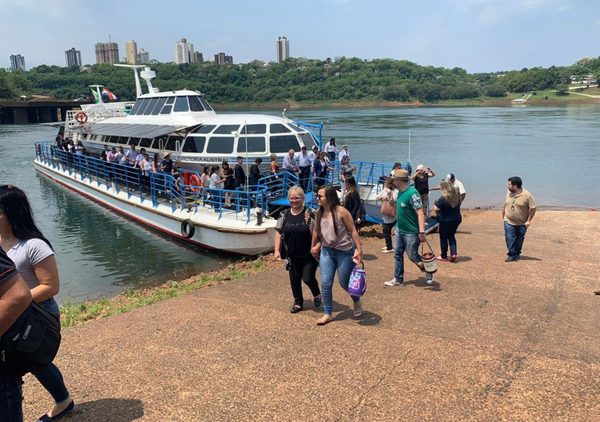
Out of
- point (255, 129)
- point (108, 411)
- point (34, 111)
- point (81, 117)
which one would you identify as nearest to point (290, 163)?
point (255, 129)

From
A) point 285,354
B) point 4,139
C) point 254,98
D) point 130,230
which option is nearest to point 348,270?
point 285,354

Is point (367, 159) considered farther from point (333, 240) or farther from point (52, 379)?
point (52, 379)

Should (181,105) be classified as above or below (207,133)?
above

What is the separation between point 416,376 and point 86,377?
328cm

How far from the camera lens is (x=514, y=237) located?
343 inches

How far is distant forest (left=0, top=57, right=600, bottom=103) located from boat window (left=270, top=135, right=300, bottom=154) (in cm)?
9840

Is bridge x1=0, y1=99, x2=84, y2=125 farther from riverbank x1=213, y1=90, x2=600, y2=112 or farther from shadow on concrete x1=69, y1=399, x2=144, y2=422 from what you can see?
shadow on concrete x1=69, y1=399, x2=144, y2=422

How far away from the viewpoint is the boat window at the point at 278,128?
573 inches

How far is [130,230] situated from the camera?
Answer: 1603cm

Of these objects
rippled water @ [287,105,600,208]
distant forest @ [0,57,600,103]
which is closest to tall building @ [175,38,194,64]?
distant forest @ [0,57,600,103]

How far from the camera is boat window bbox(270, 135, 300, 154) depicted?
14422mm

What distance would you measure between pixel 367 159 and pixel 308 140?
69.2ft

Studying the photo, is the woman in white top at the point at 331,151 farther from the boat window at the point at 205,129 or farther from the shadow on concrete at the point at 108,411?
the shadow on concrete at the point at 108,411

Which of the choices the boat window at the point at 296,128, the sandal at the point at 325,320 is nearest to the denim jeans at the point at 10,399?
the sandal at the point at 325,320
